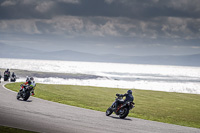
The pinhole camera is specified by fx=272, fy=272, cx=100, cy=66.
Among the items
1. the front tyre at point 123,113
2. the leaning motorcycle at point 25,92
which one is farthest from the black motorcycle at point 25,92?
the front tyre at point 123,113

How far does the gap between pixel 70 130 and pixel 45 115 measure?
3.51m

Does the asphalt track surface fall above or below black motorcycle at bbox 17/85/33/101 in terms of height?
below

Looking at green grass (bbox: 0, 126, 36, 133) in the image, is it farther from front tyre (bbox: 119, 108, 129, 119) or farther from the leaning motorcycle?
the leaning motorcycle

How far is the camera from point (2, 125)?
39.8ft

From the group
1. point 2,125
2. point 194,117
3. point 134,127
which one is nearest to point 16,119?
point 2,125

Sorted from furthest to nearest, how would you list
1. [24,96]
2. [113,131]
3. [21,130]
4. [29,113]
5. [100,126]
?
[24,96] → [29,113] → [100,126] → [113,131] → [21,130]

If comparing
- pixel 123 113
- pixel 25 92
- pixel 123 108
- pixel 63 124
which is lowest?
pixel 63 124

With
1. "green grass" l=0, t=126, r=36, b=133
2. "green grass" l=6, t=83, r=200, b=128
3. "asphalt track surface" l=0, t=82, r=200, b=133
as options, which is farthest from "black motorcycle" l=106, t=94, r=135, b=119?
"green grass" l=0, t=126, r=36, b=133

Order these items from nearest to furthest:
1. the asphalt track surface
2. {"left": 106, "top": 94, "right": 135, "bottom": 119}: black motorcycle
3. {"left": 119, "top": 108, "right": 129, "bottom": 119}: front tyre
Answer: the asphalt track surface, {"left": 106, "top": 94, "right": 135, "bottom": 119}: black motorcycle, {"left": 119, "top": 108, "right": 129, "bottom": 119}: front tyre

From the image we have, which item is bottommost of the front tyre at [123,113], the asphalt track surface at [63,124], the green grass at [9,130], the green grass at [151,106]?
the green grass at [9,130]

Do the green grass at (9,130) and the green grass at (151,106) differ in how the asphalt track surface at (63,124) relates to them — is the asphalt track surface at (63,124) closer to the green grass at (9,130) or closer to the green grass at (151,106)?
the green grass at (9,130)

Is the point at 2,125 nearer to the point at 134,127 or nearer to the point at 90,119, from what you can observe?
the point at 90,119

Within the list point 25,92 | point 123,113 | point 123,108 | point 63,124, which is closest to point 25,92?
point 25,92

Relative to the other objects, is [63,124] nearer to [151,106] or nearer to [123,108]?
[123,108]
